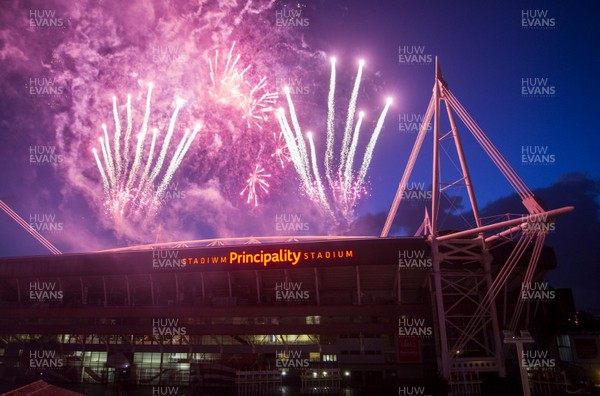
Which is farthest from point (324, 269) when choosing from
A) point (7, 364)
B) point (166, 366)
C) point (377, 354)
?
point (7, 364)

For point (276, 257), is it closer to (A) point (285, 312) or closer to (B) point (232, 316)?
(A) point (285, 312)

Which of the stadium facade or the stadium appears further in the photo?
the stadium facade

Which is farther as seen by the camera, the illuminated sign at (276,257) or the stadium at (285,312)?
the illuminated sign at (276,257)

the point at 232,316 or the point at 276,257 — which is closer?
the point at 276,257

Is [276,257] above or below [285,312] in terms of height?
above

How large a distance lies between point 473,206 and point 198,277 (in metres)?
33.6

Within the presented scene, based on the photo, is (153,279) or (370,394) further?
(153,279)

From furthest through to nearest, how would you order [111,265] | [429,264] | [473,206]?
[111,265]
[429,264]
[473,206]

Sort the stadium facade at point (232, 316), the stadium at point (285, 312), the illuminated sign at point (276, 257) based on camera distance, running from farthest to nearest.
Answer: the illuminated sign at point (276, 257) → the stadium facade at point (232, 316) → the stadium at point (285, 312)

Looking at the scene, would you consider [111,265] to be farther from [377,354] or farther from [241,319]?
[377,354]

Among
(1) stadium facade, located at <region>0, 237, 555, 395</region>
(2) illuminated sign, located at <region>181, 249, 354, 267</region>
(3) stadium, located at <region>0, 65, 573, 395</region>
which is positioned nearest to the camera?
(3) stadium, located at <region>0, 65, 573, 395</region>

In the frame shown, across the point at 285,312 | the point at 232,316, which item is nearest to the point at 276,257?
the point at 285,312

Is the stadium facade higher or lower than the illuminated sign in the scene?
lower

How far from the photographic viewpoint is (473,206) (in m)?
40.5
